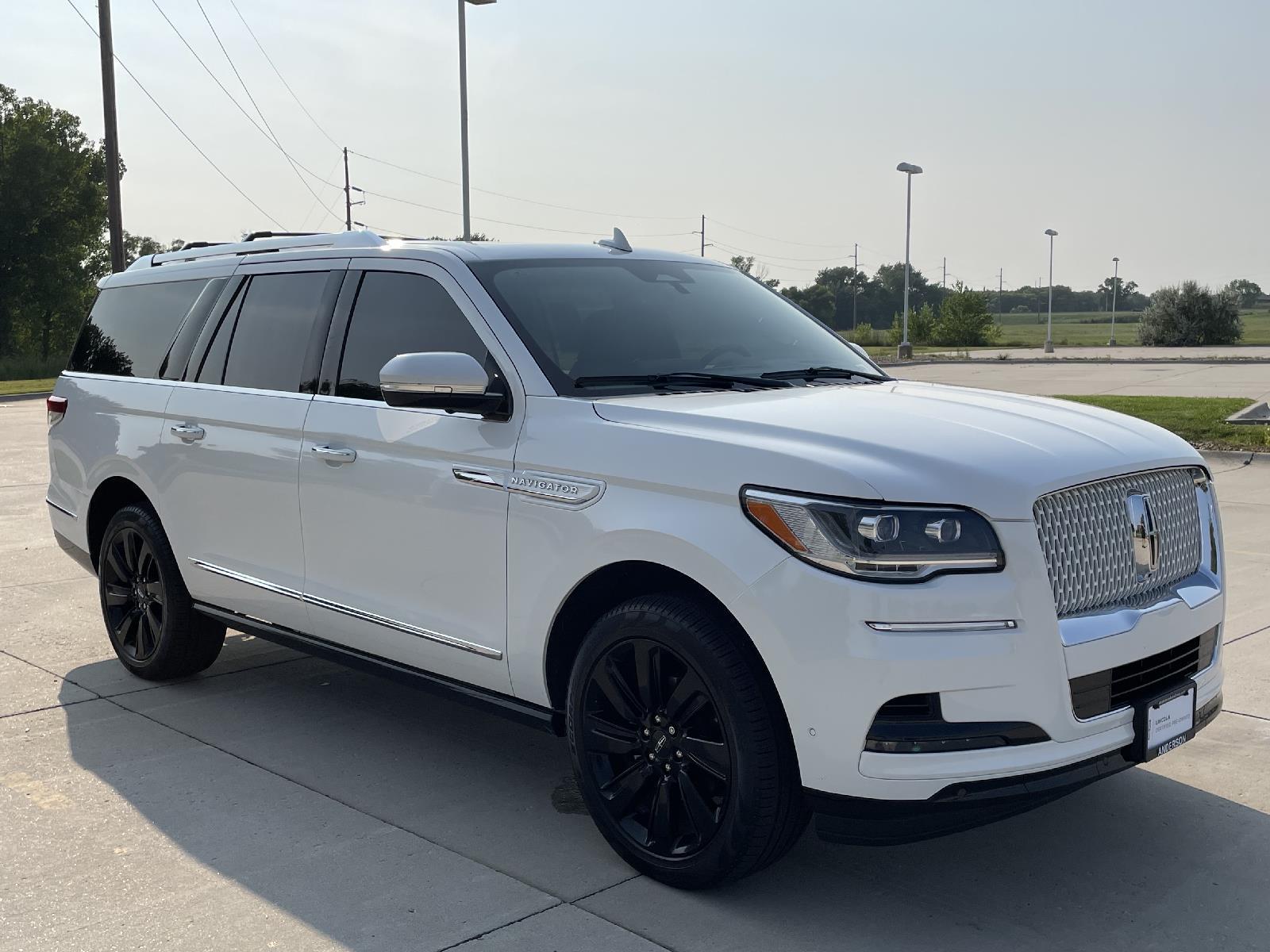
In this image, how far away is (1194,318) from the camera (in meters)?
64.9

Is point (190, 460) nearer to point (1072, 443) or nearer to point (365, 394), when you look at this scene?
point (365, 394)

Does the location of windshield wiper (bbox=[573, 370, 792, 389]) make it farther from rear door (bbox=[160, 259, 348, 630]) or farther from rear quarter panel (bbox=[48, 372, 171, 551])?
rear quarter panel (bbox=[48, 372, 171, 551])

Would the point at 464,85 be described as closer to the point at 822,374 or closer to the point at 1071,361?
the point at 822,374

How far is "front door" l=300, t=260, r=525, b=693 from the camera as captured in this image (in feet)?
13.4

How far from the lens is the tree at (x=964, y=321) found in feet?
245

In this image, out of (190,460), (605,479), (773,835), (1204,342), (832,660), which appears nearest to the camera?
(832,660)

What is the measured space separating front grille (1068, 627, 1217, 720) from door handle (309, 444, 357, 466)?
2565 millimetres

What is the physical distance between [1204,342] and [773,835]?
67664mm

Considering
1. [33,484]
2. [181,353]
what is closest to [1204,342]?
[33,484]

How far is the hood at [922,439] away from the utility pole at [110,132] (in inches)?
981

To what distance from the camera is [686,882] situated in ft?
11.8

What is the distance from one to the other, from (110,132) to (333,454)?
81.8 feet

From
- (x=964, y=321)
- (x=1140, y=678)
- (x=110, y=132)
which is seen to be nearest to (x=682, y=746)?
(x=1140, y=678)

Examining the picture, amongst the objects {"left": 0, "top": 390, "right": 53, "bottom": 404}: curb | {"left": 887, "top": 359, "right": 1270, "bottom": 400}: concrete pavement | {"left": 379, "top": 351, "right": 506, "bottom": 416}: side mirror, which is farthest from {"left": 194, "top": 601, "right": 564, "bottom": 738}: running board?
{"left": 0, "top": 390, "right": 53, "bottom": 404}: curb
